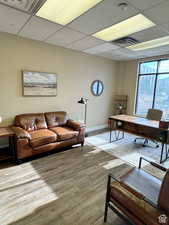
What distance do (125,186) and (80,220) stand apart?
73cm

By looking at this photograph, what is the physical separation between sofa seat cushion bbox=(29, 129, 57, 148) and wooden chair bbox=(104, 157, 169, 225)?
6.08 feet

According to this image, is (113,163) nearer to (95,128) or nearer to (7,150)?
(7,150)

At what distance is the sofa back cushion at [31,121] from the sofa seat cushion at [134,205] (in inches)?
99.1

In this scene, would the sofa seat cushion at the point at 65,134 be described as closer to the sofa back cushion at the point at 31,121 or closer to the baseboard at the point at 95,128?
the sofa back cushion at the point at 31,121

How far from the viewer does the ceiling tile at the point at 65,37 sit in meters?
2.99

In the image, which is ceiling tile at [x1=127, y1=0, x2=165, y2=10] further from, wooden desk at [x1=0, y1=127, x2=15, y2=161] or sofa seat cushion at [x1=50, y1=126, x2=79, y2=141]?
wooden desk at [x1=0, y1=127, x2=15, y2=161]

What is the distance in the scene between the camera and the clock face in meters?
5.07

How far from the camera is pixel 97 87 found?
5.21 meters

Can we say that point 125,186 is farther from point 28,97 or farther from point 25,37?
point 25,37

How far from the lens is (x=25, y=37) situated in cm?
340

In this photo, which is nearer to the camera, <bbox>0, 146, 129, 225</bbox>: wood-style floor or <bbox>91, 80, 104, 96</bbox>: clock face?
<bbox>0, 146, 129, 225</bbox>: wood-style floor

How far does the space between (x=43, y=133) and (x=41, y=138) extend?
0.23 meters

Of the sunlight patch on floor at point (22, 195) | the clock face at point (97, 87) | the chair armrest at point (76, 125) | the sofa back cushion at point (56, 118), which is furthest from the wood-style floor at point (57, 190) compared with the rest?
the clock face at point (97, 87)

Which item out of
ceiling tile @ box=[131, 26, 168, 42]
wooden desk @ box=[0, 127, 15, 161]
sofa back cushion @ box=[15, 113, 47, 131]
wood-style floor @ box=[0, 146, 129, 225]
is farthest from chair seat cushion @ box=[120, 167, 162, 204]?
ceiling tile @ box=[131, 26, 168, 42]
